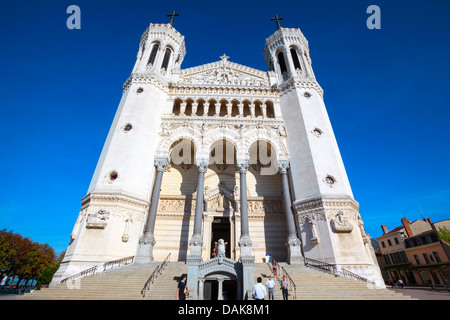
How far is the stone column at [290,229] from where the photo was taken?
13.7 m

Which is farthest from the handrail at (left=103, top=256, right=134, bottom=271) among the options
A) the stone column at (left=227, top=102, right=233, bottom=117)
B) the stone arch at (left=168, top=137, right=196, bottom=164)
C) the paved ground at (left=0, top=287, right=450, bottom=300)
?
the stone column at (left=227, top=102, right=233, bottom=117)

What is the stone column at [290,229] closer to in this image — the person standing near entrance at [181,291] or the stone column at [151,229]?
the person standing near entrance at [181,291]

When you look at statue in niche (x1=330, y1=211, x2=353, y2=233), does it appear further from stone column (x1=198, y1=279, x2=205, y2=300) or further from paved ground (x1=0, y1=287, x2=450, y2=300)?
stone column (x1=198, y1=279, x2=205, y2=300)

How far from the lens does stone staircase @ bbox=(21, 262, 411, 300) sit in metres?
9.30

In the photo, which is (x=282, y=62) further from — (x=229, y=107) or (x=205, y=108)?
(x=205, y=108)

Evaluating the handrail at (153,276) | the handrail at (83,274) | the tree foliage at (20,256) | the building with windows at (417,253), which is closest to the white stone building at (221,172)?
the handrail at (83,274)

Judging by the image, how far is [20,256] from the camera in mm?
35375

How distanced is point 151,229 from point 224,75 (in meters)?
16.9

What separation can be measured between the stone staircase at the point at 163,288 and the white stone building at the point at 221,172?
1.48 m

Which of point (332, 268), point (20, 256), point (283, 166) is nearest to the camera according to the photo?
point (332, 268)

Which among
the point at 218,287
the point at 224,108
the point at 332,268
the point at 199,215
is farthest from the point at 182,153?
the point at 332,268

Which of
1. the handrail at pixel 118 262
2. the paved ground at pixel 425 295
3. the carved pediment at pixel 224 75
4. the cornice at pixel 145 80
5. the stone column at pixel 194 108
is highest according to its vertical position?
the carved pediment at pixel 224 75
